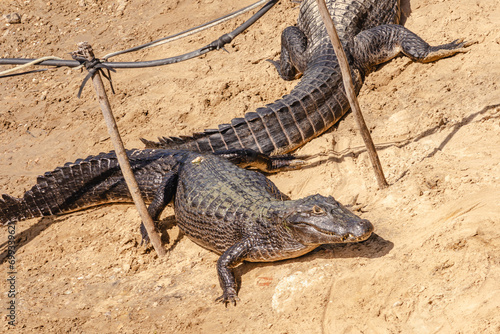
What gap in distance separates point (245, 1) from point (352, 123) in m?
3.96

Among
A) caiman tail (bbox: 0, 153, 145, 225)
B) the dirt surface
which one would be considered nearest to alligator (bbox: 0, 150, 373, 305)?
caiman tail (bbox: 0, 153, 145, 225)

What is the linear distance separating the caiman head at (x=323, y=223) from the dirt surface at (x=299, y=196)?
0.26 metres

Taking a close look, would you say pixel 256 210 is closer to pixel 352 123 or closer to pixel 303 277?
pixel 303 277

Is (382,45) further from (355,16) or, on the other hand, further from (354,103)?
(354,103)

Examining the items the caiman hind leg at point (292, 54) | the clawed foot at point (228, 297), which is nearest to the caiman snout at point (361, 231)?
the clawed foot at point (228, 297)

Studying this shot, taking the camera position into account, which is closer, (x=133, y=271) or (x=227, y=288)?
(x=227, y=288)

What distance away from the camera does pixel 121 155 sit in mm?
4609

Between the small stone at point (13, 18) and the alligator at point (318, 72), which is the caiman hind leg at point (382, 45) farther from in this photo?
the small stone at point (13, 18)

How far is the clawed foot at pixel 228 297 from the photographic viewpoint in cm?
408

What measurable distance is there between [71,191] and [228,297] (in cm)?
280

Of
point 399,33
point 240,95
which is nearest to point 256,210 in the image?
point 240,95

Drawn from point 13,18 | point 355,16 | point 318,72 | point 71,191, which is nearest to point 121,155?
point 71,191

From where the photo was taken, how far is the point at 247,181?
194 inches

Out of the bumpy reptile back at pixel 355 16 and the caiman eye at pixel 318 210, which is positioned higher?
the bumpy reptile back at pixel 355 16
